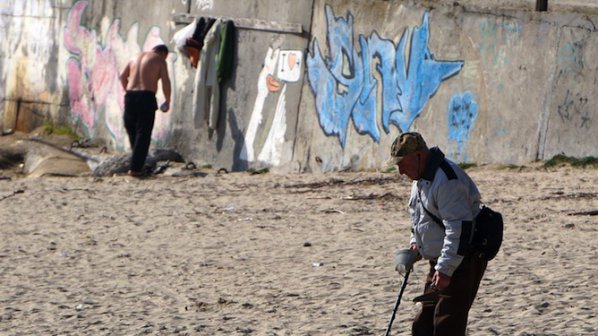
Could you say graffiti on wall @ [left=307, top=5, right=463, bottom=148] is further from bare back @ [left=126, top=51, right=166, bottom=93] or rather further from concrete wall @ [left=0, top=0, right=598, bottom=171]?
bare back @ [left=126, top=51, right=166, bottom=93]

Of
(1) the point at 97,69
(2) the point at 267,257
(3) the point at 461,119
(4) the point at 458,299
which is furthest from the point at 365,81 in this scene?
(4) the point at 458,299

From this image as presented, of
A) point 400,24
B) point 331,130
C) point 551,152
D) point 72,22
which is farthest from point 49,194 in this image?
point 72,22

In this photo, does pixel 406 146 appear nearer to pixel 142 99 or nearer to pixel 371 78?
pixel 371 78

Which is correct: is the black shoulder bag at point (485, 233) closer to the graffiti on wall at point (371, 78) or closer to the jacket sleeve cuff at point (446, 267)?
the jacket sleeve cuff at point (446, 267)

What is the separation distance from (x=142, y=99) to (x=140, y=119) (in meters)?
0.23

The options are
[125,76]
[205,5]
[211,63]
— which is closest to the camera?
[125,76]

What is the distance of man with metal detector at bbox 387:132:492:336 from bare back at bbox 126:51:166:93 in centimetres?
958

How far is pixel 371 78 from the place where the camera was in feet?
48.6

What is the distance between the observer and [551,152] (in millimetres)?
13086

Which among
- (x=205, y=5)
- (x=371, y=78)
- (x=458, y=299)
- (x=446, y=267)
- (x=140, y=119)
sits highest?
(x=205, y=5)

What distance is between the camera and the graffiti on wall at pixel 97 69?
19094 millimetres

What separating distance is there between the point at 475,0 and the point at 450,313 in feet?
28.3

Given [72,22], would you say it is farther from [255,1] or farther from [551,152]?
[551,152]

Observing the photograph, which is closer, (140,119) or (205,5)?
(140,119)
